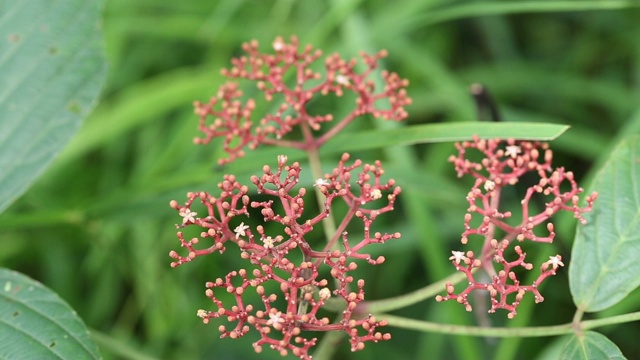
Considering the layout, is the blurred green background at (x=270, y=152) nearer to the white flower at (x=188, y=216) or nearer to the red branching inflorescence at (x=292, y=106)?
the red branching inflorescence at (x=292, y=106)

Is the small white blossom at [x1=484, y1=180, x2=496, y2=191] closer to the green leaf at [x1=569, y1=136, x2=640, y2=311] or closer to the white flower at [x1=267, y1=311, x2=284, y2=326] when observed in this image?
the green leaf at [x1=569, y1=136, x2=640, y2=311]

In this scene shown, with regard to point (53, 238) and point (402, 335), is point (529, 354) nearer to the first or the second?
point (402, 335)

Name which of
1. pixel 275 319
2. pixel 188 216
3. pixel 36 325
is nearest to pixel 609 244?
pixel 275 319

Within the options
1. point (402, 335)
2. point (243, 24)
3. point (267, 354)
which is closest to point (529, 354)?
point (402, 335)

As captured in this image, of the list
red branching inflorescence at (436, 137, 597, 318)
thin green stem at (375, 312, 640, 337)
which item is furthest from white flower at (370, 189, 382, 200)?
thin green stem at (375, 312, 640, 337)

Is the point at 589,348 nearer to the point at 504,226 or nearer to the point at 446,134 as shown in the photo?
the point at 504,226
